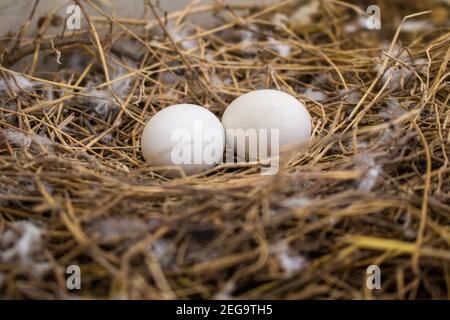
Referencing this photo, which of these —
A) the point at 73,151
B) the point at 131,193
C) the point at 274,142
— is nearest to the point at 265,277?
the point at 131,193

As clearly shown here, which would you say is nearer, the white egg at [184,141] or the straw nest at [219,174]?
the straw nest at [219,174]

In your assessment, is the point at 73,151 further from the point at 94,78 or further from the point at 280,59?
the point at 280,59

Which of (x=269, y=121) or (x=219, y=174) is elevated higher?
(x=269, y=121)
